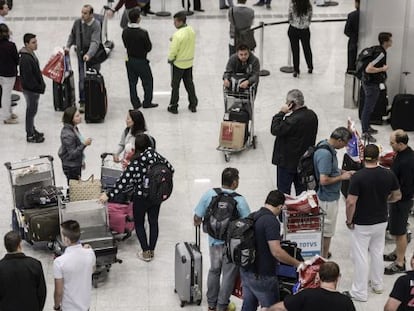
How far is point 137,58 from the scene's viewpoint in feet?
50.1

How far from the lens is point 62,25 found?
67.5 feet

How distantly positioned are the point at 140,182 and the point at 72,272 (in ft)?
6.62

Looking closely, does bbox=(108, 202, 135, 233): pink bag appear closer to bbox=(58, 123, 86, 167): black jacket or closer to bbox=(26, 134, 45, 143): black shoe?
bbox=(58, 123, 86, 167): black jacket

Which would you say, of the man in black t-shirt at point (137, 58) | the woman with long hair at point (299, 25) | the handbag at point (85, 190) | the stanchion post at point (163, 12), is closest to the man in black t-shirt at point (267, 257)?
the handbag at point (85, 190)

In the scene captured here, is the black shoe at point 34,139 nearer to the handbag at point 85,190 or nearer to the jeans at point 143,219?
the handbag at point 85,190

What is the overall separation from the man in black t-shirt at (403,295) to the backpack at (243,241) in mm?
1392

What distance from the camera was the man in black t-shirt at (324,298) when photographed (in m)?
7.75

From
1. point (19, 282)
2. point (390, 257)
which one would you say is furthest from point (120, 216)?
point (390, 257)

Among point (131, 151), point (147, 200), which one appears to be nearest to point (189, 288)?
point (147, 200)

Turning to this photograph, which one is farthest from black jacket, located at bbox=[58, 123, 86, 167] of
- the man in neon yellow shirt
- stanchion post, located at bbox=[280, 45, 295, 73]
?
stanchion post, located at bbox=[280, 45, 295, 73]

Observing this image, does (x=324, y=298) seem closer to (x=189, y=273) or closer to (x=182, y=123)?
(x=189, y=273)

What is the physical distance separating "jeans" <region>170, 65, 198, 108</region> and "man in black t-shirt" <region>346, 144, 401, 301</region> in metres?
5.85

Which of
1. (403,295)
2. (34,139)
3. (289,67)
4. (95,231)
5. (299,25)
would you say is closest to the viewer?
(403,295)

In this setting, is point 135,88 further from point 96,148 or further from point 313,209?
point 313,209
